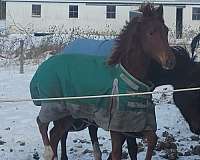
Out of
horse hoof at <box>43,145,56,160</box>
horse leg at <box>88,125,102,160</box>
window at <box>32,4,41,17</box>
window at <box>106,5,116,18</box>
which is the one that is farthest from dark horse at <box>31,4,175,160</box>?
window at <box>32,4,41,17</box>

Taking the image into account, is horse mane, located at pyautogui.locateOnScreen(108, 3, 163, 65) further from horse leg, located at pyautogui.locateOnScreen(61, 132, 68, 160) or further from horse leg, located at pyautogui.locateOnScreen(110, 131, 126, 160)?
horse leg, located at pyautogui.locateOnScreen(61, 132, 68, 160)

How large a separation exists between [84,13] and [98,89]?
104 feet

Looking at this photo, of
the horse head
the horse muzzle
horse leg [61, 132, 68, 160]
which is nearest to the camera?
the horse muzzle

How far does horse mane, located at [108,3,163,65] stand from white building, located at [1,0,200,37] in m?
30.4

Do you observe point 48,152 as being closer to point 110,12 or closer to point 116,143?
point 116,143

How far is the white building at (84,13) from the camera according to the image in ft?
121

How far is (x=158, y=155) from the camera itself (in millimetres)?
7461

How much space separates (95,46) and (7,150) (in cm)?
198

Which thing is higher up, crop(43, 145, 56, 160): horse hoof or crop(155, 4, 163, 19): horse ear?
crop(155, 4, 163, 19): horse ear

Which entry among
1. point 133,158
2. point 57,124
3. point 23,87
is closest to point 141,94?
point 133,158

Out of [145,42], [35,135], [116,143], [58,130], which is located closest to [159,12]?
[145,42]

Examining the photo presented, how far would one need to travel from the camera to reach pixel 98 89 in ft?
20.1

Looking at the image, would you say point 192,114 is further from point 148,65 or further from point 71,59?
point 71,59

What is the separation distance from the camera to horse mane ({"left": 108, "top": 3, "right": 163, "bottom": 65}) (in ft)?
19.5
